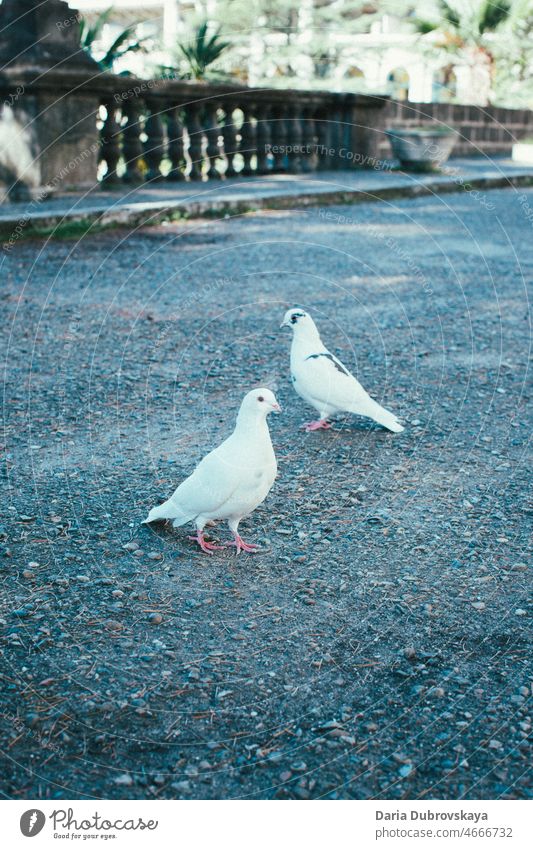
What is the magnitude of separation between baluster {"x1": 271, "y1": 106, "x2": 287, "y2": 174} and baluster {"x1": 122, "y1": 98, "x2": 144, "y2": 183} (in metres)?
3.64

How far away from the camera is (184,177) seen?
17.4 m

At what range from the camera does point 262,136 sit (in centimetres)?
1855

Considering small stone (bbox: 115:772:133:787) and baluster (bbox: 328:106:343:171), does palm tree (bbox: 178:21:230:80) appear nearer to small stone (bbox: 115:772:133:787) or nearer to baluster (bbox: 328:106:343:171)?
baluster (bbox: 328:106:343:171)

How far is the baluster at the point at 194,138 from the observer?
17344 millimetres

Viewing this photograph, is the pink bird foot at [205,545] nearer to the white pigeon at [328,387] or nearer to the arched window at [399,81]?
the white pigeon at [328,387]

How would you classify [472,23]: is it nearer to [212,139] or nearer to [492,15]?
[492,15]

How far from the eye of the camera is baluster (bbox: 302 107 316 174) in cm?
1944

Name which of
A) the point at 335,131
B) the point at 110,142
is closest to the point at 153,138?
the point at 110,142

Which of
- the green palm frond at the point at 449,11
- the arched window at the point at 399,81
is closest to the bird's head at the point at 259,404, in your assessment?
the green palm frond at the point at 449,11

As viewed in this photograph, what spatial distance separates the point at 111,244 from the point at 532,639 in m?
9.49

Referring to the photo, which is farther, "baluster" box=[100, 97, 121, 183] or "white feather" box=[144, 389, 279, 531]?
"baluster" box=[100, 97, 121, 183]

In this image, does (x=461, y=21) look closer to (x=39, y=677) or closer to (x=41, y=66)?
(x=41, y=66)

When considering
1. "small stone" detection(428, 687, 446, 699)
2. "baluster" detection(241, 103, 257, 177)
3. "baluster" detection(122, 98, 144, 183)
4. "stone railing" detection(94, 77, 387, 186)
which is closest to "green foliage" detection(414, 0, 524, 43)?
"stone railing" detection(94, 77, 387, 186)

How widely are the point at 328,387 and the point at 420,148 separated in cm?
1718
